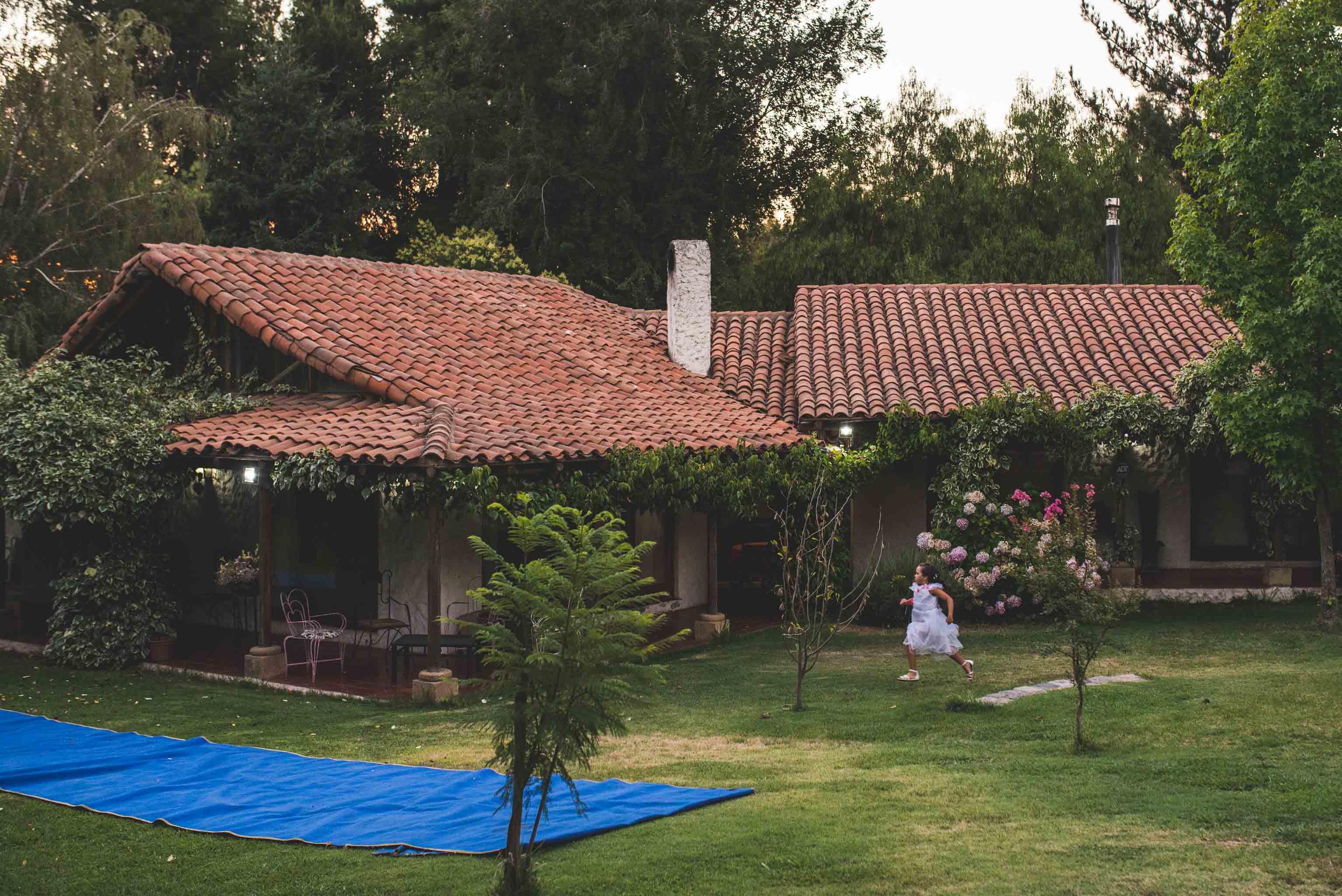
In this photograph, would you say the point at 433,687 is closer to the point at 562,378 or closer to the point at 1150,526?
the point at 562,378

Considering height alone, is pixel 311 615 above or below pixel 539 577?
below

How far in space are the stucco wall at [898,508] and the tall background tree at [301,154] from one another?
17427 millimetres

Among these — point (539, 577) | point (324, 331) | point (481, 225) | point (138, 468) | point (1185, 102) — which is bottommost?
point (539, 577)

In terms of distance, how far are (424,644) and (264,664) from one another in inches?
80.1

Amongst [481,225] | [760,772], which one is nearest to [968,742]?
[760,772]

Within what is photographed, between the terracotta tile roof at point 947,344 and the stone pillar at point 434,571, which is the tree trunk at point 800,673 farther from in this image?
the terracotta tile roof at point 947,344

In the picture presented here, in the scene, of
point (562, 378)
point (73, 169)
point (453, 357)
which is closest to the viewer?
point (453, 357)

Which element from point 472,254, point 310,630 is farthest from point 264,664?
point 472,254

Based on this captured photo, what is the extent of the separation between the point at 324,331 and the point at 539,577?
10845mm

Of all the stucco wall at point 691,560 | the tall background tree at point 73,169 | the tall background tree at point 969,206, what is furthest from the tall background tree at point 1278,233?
the tall background tree at point 73,169

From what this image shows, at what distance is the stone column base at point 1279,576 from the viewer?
18.9 meters

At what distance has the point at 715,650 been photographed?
1602cm

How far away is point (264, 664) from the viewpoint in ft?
45.6

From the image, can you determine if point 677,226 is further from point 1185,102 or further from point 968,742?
point 968,742
